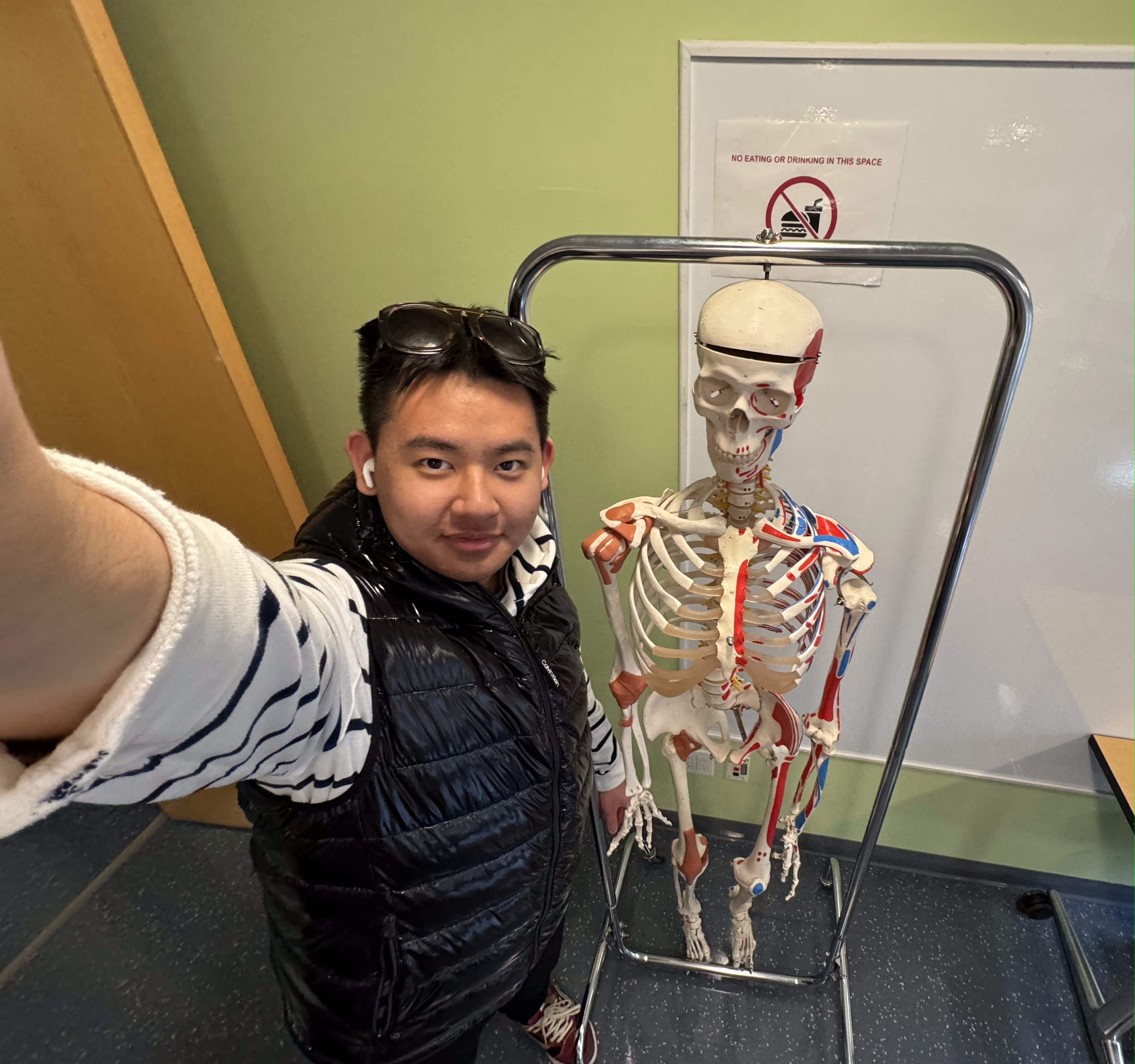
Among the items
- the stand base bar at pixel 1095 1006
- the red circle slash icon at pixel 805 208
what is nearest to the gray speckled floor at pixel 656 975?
the stand base bar at pixel 1095 1006

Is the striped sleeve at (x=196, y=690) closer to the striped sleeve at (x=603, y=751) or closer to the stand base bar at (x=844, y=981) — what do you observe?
the striped sleeve at (x=603, y=751)

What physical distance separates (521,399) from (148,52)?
0.95 metres

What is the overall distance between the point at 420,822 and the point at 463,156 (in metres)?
0.96

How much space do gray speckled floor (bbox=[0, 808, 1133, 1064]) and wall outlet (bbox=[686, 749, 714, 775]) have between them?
217mm

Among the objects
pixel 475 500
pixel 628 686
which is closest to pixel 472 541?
pixel 475 500

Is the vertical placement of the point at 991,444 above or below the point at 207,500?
above

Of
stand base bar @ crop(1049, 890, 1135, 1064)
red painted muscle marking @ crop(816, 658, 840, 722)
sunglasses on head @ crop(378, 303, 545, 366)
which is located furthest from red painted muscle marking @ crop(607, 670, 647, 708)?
Answer: stand base bar @ crop(1049, 890, 1135, 1064)

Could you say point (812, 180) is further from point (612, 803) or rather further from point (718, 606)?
point (612, 803)

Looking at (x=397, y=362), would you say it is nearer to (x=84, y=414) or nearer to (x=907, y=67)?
(x=907, y=67)

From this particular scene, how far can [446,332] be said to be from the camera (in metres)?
0.71

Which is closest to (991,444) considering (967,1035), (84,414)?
(967,1035)

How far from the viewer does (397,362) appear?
2.33 ft

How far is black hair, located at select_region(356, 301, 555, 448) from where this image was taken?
699 millimetres

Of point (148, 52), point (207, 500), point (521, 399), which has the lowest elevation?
point (207, 500)
